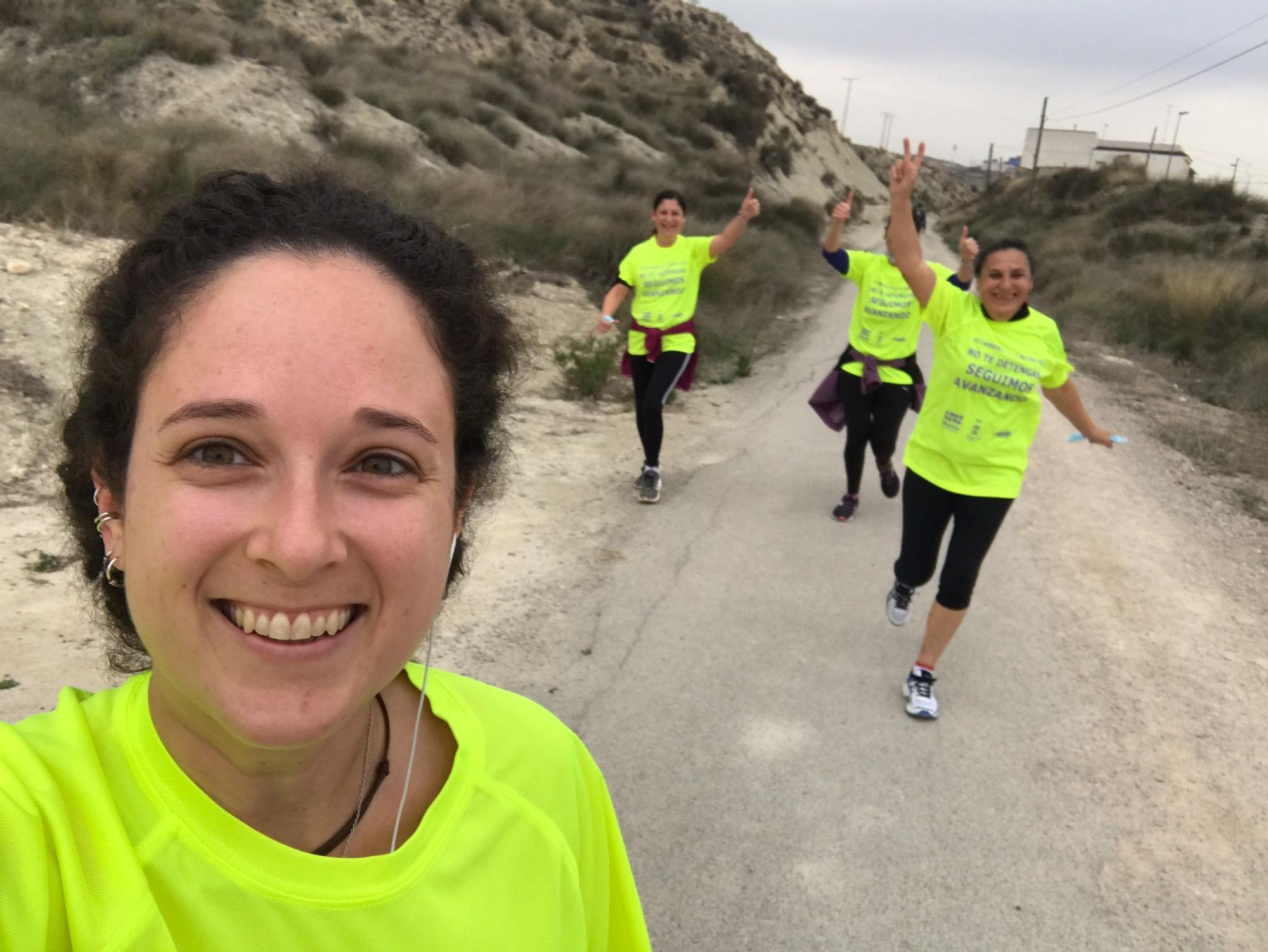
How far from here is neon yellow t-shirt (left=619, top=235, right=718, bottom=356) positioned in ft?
20.6

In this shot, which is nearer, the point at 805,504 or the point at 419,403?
the point at 419,403

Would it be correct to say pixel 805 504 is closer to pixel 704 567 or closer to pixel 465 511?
pixel 704 567

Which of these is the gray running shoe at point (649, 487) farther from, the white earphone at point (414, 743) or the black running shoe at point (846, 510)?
the white earphone at point (414, 743)

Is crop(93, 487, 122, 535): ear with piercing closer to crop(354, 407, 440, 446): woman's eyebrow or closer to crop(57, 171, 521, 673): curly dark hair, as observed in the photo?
crop(57, 171, 521, 673): curly dark hair

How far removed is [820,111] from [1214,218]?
26.6 meters

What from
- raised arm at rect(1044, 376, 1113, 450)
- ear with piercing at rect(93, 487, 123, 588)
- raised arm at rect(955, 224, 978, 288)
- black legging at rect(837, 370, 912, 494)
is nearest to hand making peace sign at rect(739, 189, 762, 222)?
black legging at rect(837, 370, 912, 494)

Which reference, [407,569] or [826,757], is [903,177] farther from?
[407,569]

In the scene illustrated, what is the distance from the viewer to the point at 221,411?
3.18 feet

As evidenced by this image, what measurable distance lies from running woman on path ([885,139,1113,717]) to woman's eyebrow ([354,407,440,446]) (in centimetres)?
321

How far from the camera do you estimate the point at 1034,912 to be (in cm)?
281

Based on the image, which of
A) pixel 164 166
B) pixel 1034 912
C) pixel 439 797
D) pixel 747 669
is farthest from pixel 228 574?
pixel 164 166

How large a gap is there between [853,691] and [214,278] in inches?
137

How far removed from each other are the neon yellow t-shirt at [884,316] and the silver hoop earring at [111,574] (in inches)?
210

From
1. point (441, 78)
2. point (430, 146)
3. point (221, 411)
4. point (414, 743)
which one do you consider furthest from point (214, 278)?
point (441, 78)
